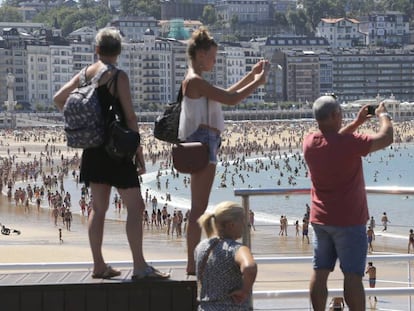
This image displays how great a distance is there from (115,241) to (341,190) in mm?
16977

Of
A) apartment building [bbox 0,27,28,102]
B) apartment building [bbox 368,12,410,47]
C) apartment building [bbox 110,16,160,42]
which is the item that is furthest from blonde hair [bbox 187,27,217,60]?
apartment building [bbox 368,12,410,47]

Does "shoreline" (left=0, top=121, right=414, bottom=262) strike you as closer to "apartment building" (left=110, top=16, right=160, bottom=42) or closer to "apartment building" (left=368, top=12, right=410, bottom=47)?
"apartment building" (left=110, top=16, right=160, bottom=42)

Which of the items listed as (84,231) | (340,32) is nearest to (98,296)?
(84,231)

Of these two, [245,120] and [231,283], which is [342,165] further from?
[245,120]

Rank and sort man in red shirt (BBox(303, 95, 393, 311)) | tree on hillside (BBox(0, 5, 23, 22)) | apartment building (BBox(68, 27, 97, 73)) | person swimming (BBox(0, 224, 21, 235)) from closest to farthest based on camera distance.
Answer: man in red shirt (BBox(303, 95, 393, 311)) → person swimming (BBox(0, 224, 21, 235)) → apartment building (BBox(68, 27, 97, 73)) → tree on hillside (BBox(0, 5, 23, 22))

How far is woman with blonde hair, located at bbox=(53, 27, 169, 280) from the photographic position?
5.41 meters

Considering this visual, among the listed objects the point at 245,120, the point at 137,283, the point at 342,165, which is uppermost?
the point at 342,165

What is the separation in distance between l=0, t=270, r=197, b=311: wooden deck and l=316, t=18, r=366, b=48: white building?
15541 centimetres

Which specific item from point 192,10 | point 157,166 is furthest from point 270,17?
point 157,166

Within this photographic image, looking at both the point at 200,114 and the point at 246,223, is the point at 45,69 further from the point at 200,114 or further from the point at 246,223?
the point at 246,223

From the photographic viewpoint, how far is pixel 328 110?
502cm

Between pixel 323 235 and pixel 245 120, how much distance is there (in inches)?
4226

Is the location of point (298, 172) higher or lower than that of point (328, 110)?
lower

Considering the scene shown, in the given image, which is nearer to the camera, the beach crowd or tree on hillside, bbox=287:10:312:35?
the beach crowd
